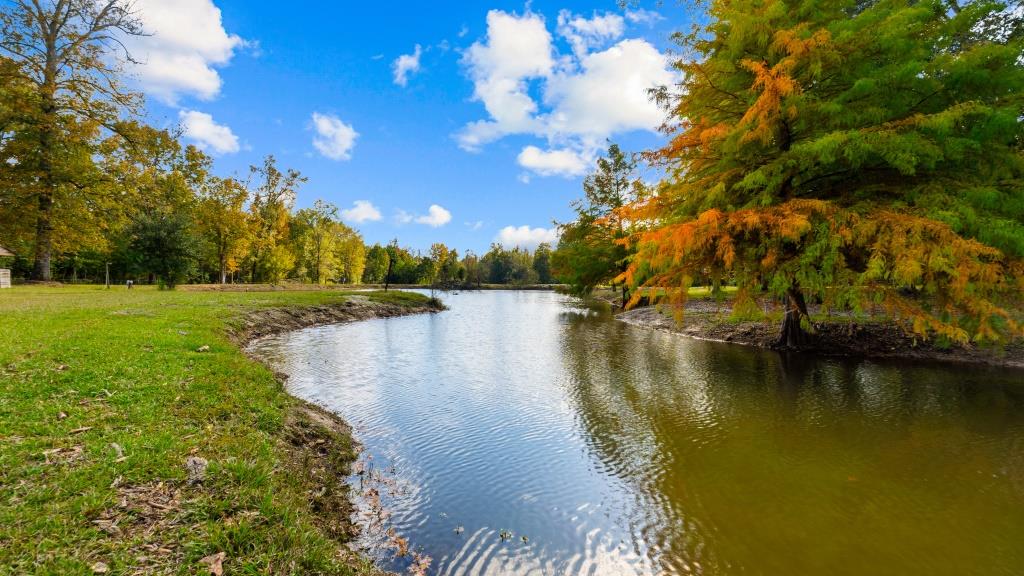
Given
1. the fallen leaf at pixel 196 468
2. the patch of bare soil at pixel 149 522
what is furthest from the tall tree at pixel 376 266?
the patch of bare soil at pixel 149 522

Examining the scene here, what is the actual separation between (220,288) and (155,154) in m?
18.9

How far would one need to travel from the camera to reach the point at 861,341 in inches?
539

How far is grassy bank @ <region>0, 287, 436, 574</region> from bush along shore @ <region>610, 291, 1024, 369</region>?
9.77 metres

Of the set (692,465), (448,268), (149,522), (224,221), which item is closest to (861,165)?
(692,465)

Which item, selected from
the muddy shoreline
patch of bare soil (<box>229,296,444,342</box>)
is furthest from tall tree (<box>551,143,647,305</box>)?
the muddy shoreline

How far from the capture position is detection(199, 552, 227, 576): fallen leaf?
278cm

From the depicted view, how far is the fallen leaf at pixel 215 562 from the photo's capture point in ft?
9.11

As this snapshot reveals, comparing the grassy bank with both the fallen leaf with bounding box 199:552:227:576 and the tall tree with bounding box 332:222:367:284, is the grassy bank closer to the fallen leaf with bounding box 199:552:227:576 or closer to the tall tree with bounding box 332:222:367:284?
the fallen leaf with bounding box 199:552:227:576

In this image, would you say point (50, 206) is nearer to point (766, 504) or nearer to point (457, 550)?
point (457, 550)

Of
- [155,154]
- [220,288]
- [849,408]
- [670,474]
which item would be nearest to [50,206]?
[155,154]

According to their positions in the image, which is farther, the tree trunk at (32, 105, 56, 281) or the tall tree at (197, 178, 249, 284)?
the tall tree at (197, 178, 249, 284)

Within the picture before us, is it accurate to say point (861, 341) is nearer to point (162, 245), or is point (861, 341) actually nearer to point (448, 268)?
point (162, 245)

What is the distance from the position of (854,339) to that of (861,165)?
21.3ft

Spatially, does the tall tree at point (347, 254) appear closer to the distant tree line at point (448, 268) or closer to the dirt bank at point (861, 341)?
the distant tree line at point (448, 268)
